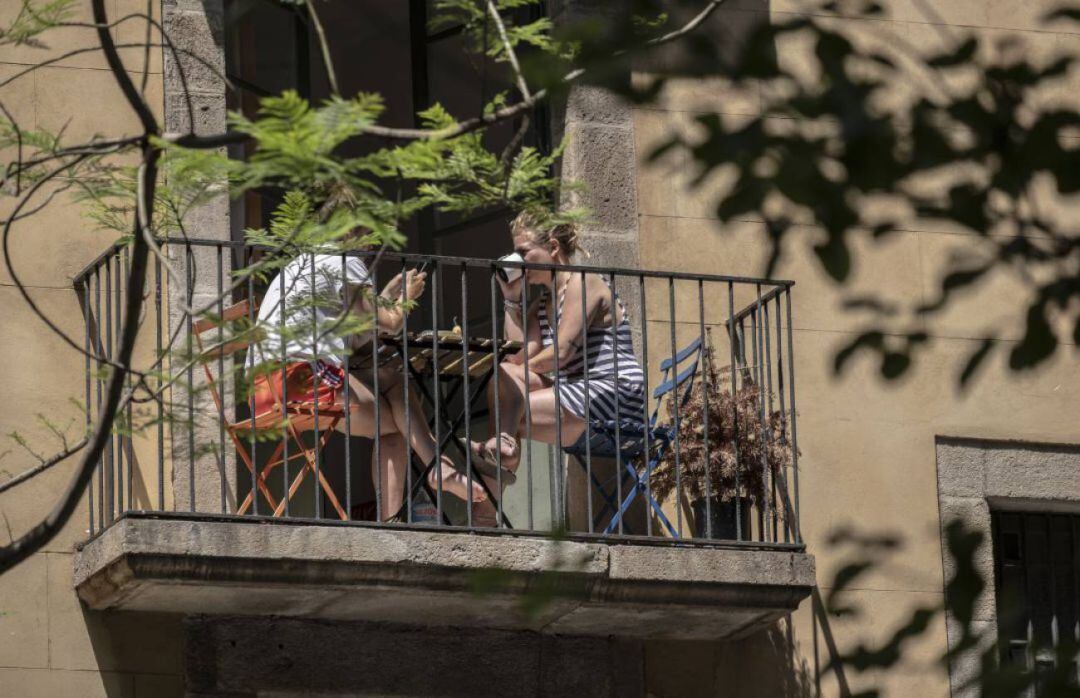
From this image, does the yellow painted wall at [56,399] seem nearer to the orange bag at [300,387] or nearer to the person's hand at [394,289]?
the orange bag at [300,387]

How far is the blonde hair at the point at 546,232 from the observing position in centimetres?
896

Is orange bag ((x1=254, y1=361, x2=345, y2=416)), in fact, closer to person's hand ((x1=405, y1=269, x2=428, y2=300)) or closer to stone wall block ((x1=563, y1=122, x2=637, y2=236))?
person's hand ((x1=405, y1=269, x2=428, y2=300))

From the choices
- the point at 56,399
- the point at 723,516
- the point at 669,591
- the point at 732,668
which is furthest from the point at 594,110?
the point at 56,399

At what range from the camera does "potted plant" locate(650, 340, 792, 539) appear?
8.95 metres

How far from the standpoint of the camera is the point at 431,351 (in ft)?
28.6

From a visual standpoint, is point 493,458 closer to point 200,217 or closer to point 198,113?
point 200,217

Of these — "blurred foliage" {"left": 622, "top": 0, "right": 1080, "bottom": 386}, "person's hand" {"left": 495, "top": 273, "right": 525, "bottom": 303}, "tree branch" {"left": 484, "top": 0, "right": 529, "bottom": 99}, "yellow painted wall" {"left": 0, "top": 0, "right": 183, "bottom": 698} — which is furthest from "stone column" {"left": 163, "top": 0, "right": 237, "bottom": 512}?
"blurred foliage" {"left": 622, "top": 0, "right": 1080, "bottom": 386}

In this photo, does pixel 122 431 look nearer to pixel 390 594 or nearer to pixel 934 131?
pixel 390 594

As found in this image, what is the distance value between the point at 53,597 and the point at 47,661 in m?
0.23

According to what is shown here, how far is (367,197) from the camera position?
6.12m

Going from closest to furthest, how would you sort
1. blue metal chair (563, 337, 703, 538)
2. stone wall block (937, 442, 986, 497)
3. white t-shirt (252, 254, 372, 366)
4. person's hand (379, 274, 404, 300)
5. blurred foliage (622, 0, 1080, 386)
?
blurred foliage (622, 0, 1080, 386) → white t-shirt (252, 254, 372, 366) → person's hand (379, 274, 404, 300) → blue metal chair (563, 337, 703, 538) → stone wall block (937, 442, 986, 497)

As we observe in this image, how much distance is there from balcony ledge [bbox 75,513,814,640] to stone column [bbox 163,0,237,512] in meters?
0.52

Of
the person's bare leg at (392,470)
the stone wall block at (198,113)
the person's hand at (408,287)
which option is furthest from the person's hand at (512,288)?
the stone wall block at (198,113)

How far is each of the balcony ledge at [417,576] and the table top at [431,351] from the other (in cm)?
73
